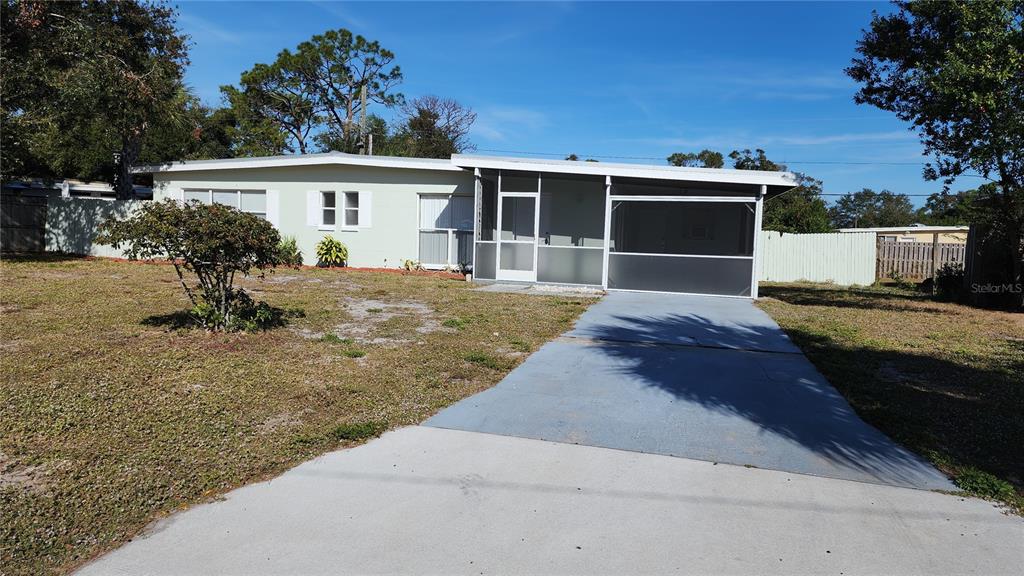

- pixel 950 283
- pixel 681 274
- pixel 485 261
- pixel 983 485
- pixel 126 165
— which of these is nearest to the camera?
pixel 983 485

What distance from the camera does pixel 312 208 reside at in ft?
61.9

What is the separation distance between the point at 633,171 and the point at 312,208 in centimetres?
953

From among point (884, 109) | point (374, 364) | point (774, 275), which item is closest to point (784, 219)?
point (774, 275)

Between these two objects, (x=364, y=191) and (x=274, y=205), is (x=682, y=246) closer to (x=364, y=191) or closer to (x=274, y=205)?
(x=364, y=191)

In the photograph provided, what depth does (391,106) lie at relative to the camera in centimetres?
4266

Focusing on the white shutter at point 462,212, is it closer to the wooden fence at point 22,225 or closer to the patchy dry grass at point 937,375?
the patchy dry grass at point 937,375

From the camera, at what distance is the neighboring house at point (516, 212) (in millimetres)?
14492

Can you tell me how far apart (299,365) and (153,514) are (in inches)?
127

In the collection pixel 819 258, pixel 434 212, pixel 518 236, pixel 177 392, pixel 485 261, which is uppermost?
pixel 434 212

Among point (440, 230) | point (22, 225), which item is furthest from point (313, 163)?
point (22, 225)

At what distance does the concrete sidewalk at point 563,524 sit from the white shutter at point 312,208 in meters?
15.5

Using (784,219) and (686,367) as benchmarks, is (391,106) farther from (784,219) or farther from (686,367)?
(686,367)

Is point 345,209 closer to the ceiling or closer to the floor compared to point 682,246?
closer to the ceiling

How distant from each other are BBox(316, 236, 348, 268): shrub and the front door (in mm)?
4809
